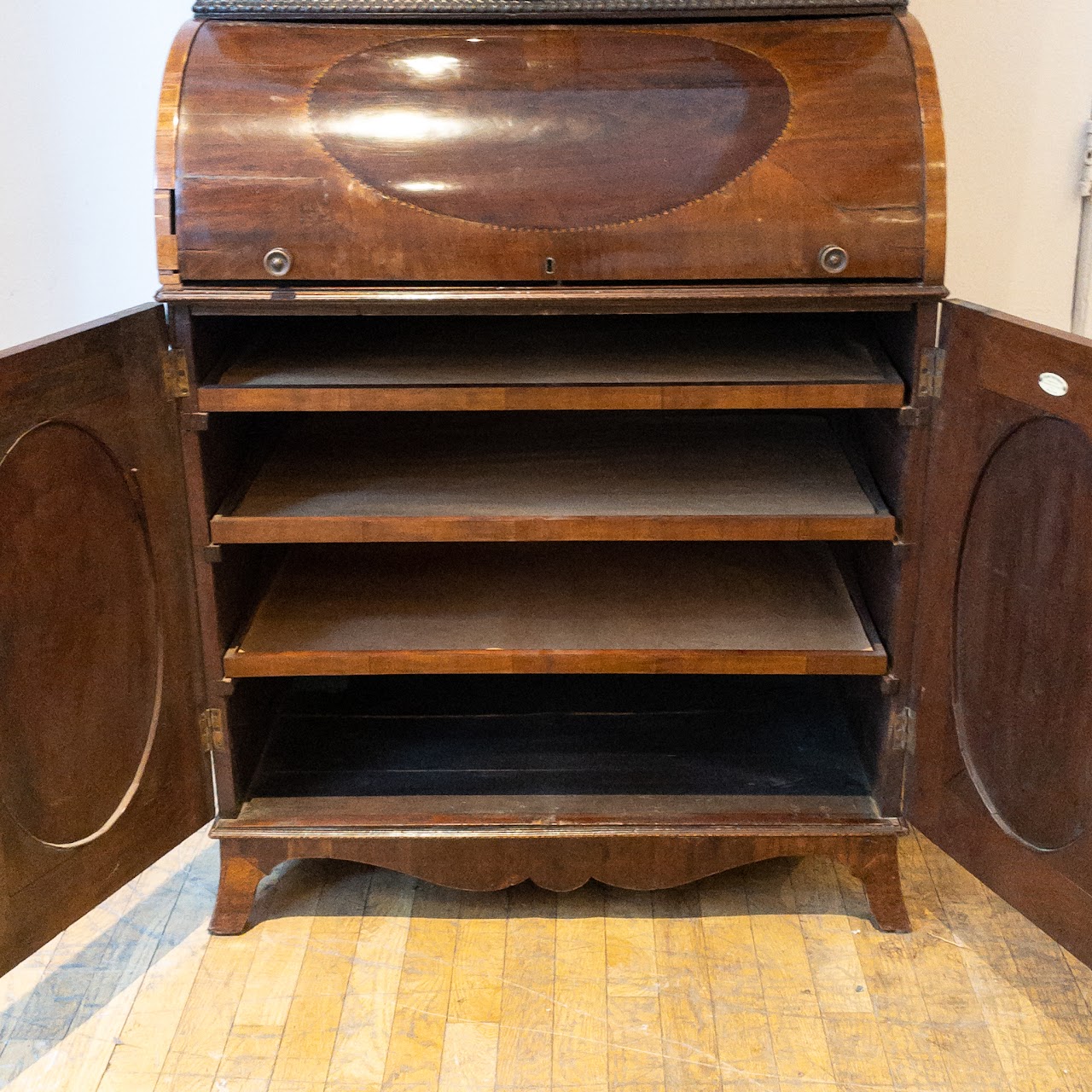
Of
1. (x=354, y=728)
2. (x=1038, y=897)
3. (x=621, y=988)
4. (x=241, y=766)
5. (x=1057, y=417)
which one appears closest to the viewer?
(x=1057, y=417)

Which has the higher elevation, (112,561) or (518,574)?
(112,561)

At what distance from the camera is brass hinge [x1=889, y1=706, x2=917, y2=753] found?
77.1 inches

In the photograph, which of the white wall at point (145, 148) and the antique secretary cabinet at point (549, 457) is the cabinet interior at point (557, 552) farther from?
the white wall at point (145, 148)

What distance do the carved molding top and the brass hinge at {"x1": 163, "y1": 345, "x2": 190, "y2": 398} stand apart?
0.50 metres

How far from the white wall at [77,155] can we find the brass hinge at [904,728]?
5.34 feet

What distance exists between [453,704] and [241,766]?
0.47m

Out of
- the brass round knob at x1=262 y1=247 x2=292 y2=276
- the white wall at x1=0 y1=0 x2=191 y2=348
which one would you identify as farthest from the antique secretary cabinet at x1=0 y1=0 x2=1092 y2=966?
the white wall at x1=0 y1=0 x2=191 y2=348

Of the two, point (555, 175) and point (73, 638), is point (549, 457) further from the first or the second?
point (73, 638)

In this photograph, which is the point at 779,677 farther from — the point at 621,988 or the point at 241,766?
the point at 241,766

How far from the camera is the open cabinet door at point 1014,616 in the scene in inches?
63.7

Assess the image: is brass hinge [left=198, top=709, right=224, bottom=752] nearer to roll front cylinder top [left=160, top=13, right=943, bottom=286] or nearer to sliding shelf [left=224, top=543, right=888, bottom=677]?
sliding shelf [left=224, top=543, right=888, bottom=677]

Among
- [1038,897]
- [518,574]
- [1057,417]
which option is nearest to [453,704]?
[518,574]

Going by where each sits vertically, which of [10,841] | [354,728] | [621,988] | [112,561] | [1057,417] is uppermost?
[1057,417]

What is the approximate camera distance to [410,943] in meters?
2.06
